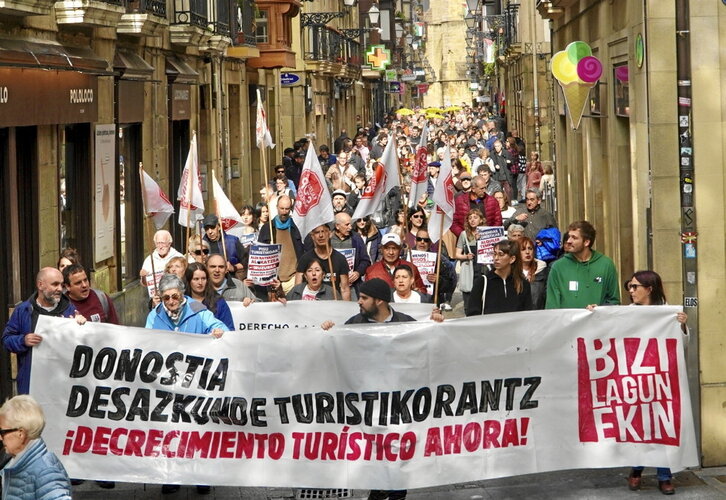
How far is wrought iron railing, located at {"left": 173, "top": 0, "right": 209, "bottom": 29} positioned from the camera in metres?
22.0

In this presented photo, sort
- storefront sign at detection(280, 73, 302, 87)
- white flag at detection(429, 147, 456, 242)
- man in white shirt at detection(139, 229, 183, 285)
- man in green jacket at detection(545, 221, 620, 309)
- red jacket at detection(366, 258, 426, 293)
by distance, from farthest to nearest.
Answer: storefront sign at detection(280, 73, 302, 87) < man in white shirt at detection(139, 229, 183, 285) < white flag at detection(429, 147, 456, 242) < red jacket at detection(366, 258, 426, 293) < man in green jacket at detection(545, 221, 620, 309)

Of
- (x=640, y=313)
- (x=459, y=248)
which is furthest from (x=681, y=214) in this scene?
(x=459, y=248)

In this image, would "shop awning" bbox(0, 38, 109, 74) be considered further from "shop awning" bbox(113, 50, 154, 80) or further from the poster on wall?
"shop awning" bbox(113, 50, 154, 80)

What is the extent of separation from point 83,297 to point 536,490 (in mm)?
3160

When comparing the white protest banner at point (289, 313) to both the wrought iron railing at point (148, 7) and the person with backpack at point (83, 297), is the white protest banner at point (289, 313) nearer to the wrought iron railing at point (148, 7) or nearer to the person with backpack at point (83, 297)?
the person with backpack at point (83, 297)

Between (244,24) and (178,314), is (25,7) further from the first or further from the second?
(244,24)

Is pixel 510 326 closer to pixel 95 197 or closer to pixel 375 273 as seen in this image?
pixel 375 273

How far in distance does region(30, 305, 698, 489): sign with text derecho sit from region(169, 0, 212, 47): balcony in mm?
13199

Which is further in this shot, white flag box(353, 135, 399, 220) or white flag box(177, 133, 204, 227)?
white flag box(353, 135, 399, 220)

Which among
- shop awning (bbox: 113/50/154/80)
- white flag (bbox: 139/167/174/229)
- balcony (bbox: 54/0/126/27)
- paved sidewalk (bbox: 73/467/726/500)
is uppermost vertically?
balcony (bbox: 54/0/126/27)

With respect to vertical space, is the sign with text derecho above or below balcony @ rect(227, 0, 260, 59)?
below

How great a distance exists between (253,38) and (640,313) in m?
21.6

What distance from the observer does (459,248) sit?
15375 mm

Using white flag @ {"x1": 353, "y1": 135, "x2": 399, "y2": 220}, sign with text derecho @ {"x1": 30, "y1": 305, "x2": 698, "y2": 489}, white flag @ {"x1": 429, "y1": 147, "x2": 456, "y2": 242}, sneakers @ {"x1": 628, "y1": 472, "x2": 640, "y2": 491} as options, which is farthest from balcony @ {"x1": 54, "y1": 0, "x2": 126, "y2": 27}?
sneakers @ {"x1": 628, "y1": 472, "x2": 640, "y2": 491}
